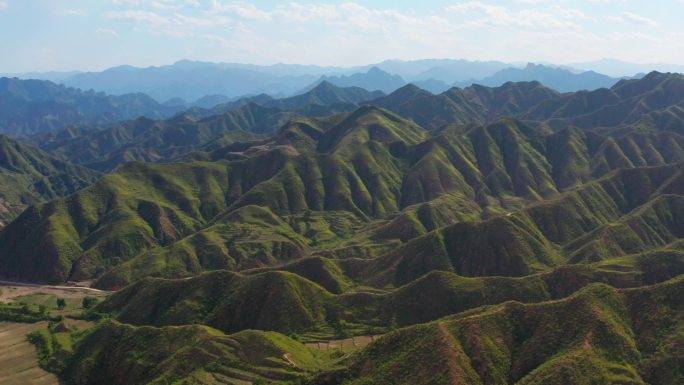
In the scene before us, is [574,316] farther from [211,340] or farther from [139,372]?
[139,372]

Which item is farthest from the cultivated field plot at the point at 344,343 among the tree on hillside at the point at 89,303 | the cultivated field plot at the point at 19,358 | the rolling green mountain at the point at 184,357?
the tree on hillside at the point at 89,303

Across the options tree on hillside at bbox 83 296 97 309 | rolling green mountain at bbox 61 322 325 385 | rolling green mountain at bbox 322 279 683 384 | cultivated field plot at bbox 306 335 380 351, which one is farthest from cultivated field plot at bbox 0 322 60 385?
rolling green mountain at bbox 322 279 683 384

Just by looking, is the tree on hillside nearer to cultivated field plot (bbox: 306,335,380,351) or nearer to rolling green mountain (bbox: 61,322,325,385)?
rolling green mountain (bbox: 61,322,325,385)

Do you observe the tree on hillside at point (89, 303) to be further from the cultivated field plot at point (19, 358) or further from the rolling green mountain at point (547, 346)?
the rolling green mountain at point (547, 346)

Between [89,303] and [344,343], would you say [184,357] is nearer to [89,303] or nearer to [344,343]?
[344,343]

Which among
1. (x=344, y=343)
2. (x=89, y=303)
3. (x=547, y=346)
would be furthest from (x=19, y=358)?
(x=547, y=346)

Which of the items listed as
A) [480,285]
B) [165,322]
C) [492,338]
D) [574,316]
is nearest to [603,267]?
[480,285]

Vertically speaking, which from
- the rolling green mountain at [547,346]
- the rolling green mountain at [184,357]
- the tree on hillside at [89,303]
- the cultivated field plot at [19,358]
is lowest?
the tree on hillside at [89,303]

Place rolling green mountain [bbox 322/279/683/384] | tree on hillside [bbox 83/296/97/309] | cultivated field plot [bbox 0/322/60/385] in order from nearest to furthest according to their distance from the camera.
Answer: rolling green mountain [bbox 322/279/683/384] < cultivated field plot [bbox 0/322/60/385] < tree on hillside [bbox 83/296/97/309]
